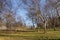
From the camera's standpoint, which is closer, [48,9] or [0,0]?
[0,0]

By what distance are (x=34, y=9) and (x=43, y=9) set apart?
219 centimetres

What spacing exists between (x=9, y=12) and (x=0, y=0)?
17.2 ft

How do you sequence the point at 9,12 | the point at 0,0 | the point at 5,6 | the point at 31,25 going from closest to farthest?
the point at 0,0, the point at 5,6, the point at 9,12, the point at 31,25

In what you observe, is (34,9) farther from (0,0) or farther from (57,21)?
(57,21)

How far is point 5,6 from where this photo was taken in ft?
109

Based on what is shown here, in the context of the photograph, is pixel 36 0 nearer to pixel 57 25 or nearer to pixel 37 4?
pixel 37 4

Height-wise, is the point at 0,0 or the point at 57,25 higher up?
the point at 0,0

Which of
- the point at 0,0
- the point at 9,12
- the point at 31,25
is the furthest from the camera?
the point at 31,25

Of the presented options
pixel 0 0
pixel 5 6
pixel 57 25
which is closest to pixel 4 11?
pixel 5 6

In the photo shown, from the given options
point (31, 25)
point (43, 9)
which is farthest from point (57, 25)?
point (43, 9)

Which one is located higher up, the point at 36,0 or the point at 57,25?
the point at 36,0

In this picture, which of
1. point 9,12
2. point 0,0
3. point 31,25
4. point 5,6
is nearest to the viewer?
point 0,0

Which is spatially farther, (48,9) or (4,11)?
(48,9)

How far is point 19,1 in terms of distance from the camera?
1374 inches
